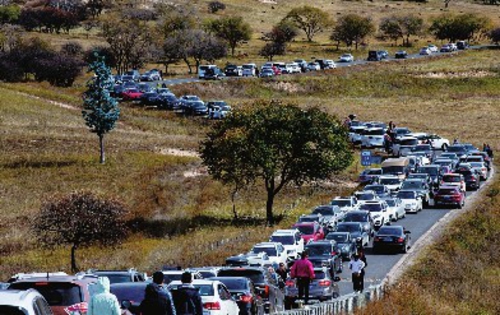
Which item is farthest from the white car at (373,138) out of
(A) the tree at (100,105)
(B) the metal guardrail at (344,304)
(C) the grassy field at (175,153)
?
(B) the metal guardrail at (344,304)

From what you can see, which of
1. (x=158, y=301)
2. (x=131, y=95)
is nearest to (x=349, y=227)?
(x=158, y=301)

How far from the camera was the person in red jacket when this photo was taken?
27.0m

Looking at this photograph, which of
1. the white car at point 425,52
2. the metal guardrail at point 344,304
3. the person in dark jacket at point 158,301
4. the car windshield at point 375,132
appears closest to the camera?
the person in dark jacket at point 158,301

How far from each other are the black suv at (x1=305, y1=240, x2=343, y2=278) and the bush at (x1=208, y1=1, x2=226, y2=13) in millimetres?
144080

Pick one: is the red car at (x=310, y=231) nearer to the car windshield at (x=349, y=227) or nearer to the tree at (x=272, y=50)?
the car windshield at (x=349, y=227)

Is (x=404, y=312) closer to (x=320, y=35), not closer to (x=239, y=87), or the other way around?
(x=239, y=87)

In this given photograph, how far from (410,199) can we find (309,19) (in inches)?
4299

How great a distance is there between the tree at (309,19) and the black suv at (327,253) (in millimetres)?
122338

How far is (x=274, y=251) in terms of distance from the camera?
38.5 meters

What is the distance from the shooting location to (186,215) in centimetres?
5891

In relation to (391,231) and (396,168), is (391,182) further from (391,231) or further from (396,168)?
(391,231)

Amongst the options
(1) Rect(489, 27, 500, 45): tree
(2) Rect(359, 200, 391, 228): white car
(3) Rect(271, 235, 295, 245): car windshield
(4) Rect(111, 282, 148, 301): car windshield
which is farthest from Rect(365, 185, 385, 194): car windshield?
(1) Rect(489, 27, 500, 45): tree

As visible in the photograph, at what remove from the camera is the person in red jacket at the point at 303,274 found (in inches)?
1065

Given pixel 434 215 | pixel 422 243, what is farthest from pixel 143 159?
pixel 422 243
